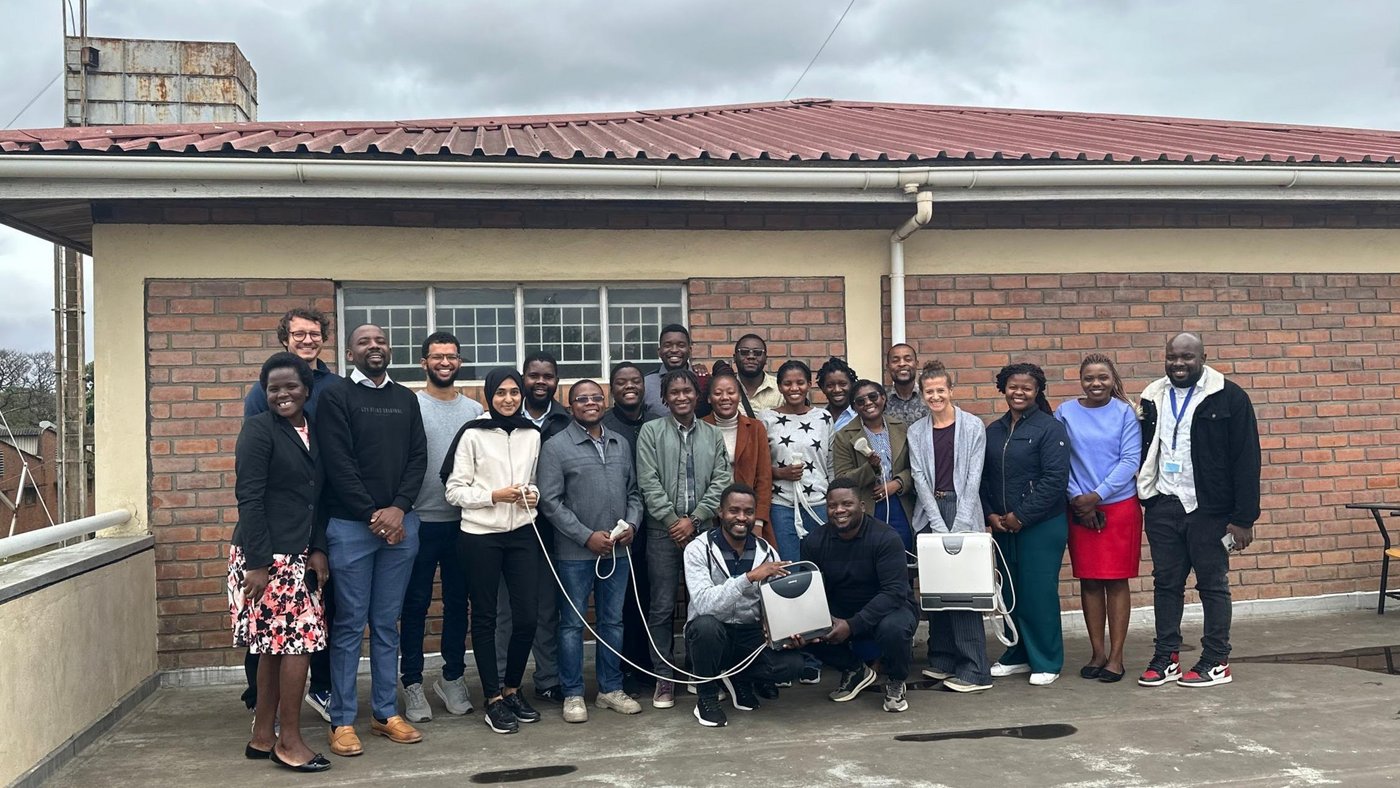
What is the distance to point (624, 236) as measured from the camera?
252 inches

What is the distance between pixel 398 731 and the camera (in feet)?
15.7

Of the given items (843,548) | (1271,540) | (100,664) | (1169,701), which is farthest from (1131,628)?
(100,664)

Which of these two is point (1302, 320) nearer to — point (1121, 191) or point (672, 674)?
point (1121, 191)

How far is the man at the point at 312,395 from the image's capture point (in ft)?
15.4

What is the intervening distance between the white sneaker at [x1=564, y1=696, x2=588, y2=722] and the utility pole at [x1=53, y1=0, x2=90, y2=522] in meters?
8.15

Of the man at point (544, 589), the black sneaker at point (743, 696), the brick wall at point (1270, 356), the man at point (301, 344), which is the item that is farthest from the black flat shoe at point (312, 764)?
the brick wall at point (1270, 356)

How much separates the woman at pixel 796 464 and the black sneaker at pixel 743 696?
69 centimetres

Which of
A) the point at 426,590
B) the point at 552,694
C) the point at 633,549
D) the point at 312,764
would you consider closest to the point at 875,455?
the point at 633,549

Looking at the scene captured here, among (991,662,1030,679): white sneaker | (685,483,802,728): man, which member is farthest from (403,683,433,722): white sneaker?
(991,662,1030,679): white sneaker

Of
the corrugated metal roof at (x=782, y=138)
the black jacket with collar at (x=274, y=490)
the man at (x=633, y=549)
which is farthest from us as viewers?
the corrugated metal roof at (x=782, y=138)

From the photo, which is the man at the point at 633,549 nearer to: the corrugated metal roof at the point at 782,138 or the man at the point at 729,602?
the man at the point at 729,602

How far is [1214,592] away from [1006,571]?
39.5 inches

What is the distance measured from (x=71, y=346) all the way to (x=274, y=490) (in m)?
9.24

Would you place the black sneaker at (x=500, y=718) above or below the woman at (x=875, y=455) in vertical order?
below
